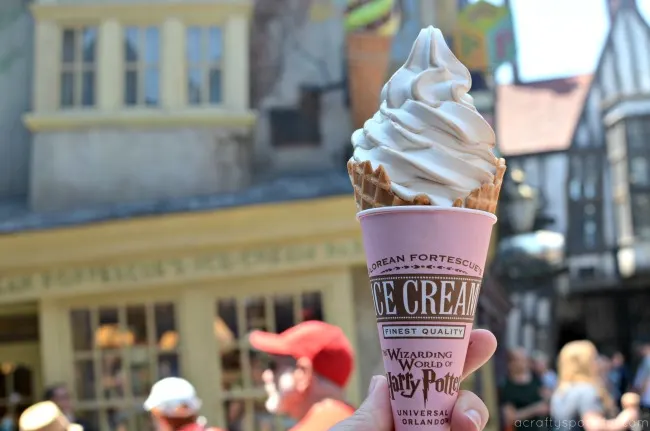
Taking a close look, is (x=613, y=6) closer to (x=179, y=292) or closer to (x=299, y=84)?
(x=299, y=84)

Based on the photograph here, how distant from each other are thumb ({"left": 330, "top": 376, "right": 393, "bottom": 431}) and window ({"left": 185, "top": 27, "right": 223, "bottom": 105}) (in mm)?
7883

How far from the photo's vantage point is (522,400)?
7.54m

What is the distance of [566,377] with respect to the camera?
6.21 metres

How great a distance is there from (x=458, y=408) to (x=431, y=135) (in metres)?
0.63

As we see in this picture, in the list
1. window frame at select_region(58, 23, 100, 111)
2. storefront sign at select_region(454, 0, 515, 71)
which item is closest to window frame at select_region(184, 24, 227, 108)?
window frame at select_region(58, 23, 100, 111)

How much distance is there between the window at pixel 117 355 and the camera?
8.80 m

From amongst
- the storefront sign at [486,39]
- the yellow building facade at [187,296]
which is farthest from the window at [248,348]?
the storefront sign at [486,39]

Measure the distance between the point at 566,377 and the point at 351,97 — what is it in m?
4.29

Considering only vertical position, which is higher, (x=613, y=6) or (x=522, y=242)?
(x=613, y=6)

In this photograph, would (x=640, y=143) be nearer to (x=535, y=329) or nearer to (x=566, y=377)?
(x=535, y=329)

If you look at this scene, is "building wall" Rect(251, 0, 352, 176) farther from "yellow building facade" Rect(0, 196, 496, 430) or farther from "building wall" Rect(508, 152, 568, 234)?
"building wall" Rect(508, 152, 568, 234)

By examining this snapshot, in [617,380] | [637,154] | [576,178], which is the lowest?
[617,380]

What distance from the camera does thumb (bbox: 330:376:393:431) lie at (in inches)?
77.4

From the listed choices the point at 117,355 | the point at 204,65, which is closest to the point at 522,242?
the point at 204,65
